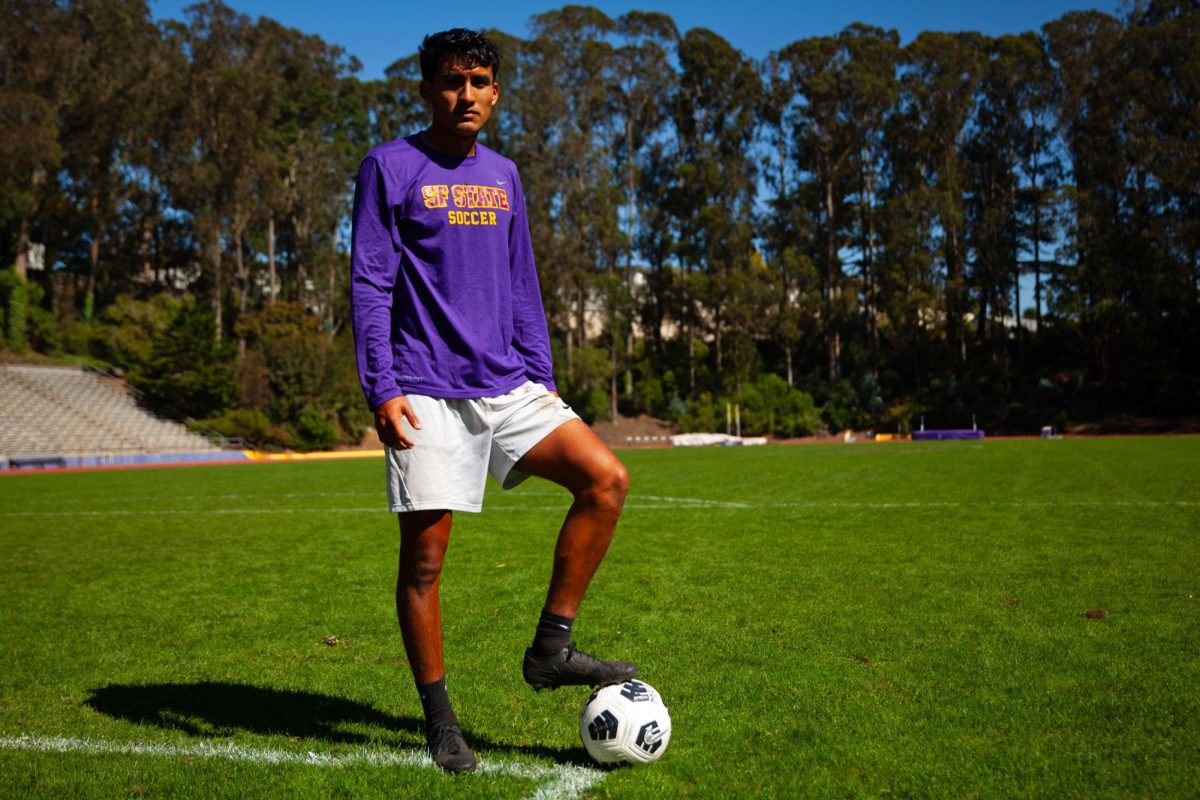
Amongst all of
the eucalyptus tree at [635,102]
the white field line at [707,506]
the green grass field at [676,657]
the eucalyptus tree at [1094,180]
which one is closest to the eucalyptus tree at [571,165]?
the eucalyptus tree at [635,102]

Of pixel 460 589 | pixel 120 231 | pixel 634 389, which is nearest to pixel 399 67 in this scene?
pixel 120 231

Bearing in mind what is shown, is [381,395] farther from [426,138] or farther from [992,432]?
[992,432]

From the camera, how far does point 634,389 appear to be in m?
47.3

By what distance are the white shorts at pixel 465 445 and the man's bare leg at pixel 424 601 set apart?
95 millimetres

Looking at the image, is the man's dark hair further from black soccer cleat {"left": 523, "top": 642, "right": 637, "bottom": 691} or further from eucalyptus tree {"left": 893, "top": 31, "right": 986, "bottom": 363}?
eucalyptus tree {"left": 893, "top": 31, "right": 986, "bottom": 363}

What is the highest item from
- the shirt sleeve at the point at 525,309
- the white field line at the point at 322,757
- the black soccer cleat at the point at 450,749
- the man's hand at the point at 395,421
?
the shirt sleeve at the point at 525,309

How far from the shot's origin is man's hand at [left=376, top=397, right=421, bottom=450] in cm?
296

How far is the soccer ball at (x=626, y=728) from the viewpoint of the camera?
2852mm

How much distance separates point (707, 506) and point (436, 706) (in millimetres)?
7681

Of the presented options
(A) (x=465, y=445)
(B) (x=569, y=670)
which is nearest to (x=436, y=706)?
(B) (x=569, y=670)

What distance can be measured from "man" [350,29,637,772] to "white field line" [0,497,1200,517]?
22.9 ft

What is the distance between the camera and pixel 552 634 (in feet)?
10.1

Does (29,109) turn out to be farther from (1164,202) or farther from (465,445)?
(1164,202)

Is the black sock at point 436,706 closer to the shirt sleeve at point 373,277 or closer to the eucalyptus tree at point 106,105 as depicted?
the shirt sleeve at point 373,277
